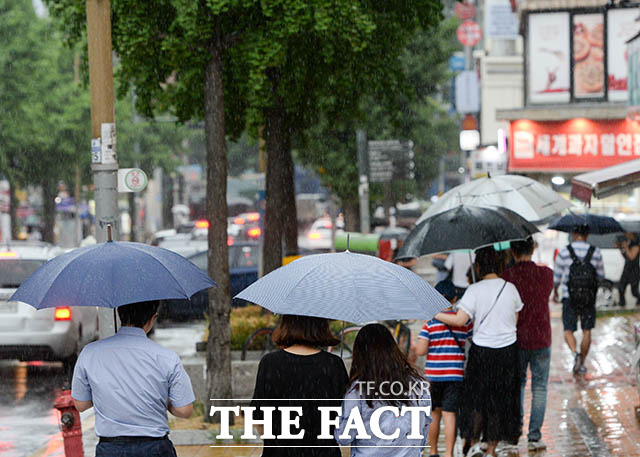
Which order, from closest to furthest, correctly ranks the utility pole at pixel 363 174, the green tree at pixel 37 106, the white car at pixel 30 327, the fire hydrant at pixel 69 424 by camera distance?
the fire hydrant at pixel 69 424
the white car at pixel 30 327
the utility pole at pixel 363 174
the green tree at pixel 37 106

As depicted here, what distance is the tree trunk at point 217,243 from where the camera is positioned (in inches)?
407

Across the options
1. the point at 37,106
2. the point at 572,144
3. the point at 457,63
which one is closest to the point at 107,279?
the point at 572,144

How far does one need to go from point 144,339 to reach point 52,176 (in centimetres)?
4849

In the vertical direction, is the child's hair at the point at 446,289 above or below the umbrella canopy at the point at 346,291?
below

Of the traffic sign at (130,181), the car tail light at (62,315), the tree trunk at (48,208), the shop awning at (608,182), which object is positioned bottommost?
the tree trunk at (48,208)

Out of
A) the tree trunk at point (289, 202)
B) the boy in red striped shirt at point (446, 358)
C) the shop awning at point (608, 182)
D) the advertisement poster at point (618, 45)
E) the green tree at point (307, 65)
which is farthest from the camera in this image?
the advertisement poster at point (618, 45)

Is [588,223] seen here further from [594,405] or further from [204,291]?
[204,291]

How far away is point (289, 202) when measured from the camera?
16.0 metres

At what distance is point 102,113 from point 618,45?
859 inches

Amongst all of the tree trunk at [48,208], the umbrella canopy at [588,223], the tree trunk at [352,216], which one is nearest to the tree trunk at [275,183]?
the umbrella canopy at [588,223]

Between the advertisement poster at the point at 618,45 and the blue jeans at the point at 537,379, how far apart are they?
20.7 metres

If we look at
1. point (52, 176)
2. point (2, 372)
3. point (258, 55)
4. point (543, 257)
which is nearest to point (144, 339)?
point (258, 55)

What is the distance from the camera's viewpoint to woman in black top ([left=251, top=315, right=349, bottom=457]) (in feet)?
15.7

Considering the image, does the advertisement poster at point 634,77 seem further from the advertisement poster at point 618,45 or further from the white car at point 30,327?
the advertisement poster at point 618,45
